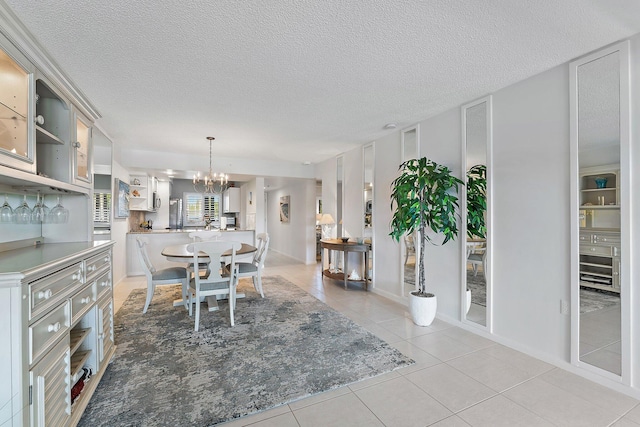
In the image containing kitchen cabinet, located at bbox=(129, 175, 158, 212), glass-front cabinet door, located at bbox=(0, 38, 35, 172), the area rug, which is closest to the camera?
glass-front cabinet door, located at bbox=(0, 38, 35, 172)

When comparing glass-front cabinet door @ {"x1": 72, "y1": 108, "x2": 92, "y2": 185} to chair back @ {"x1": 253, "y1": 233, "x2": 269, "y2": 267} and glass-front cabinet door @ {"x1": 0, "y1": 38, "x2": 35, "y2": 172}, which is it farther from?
chair back @ {"x1": 253, "y1": 233, "x2": 269, "y2": 267}

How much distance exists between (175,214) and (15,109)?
727 centimetres

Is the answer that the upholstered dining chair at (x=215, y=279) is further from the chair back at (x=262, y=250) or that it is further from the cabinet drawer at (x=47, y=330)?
the cabinet drawer at (x=47, y=330)

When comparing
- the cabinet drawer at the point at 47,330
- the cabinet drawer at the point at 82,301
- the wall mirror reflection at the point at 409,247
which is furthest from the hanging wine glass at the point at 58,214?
the wall mirror reflection at the point at 409,247

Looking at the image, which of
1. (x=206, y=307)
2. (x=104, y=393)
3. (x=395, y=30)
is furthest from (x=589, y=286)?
(x=206, y=307)

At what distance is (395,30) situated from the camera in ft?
6.10

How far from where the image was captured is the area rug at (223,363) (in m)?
1.82

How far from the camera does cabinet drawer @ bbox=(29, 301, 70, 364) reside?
1.24 meters

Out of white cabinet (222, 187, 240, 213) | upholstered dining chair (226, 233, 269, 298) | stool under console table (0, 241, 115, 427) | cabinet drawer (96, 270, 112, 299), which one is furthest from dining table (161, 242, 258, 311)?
white cabinet (222, 187, 240, 213)

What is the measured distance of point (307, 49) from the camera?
6.79ft

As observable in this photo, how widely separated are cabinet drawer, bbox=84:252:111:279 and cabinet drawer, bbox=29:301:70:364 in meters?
0.39

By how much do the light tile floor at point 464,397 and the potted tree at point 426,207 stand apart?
45cm

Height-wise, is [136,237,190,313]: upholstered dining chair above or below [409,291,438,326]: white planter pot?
above

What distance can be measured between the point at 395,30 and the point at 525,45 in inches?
40.0
